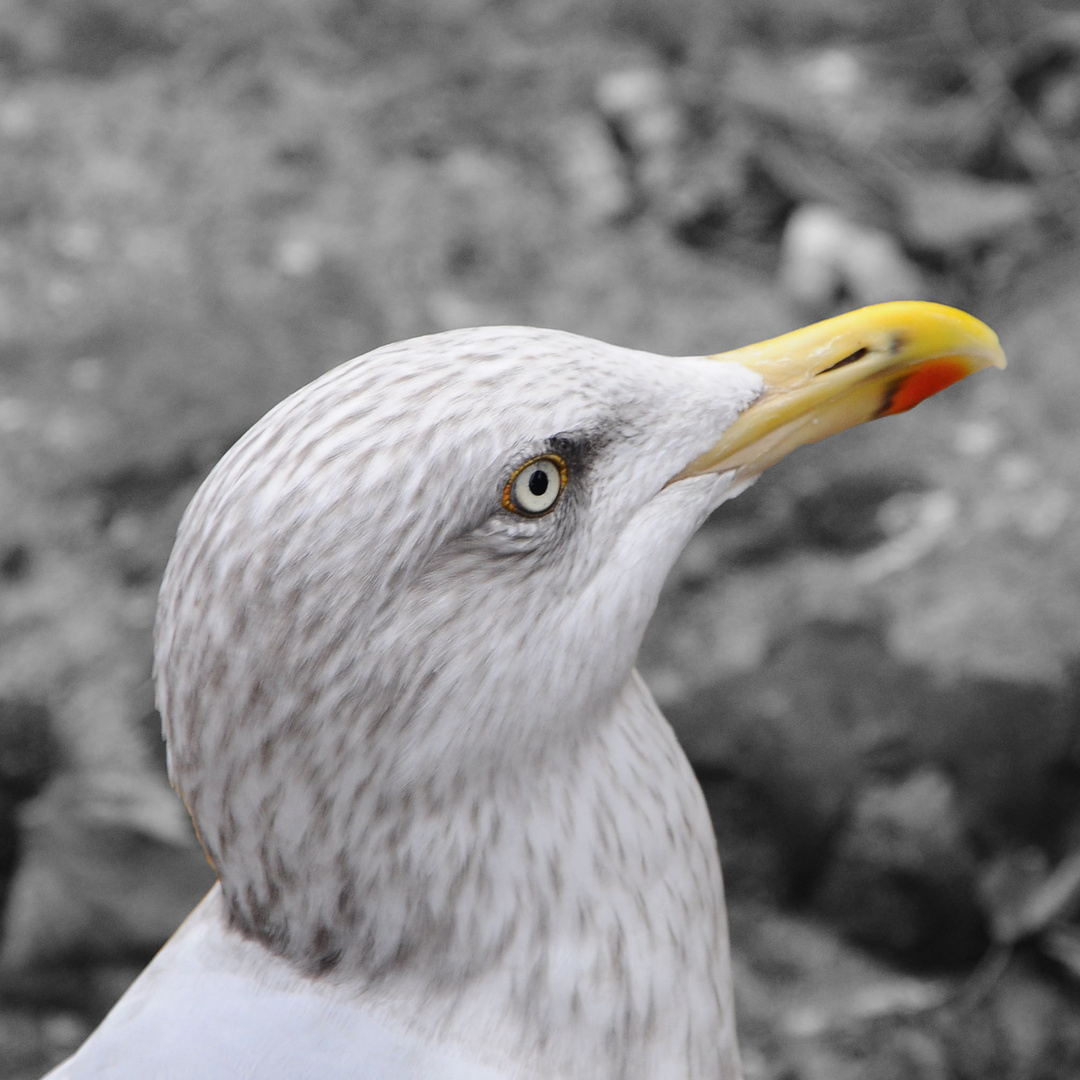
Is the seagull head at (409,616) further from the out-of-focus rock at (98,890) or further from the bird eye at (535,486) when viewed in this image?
the out-of-focus rock at (98,890)

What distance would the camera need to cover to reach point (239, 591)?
1113 millimetres

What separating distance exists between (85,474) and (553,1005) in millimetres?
2220

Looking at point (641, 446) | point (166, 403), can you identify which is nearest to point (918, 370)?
point (641, 446)

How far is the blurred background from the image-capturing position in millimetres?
2402

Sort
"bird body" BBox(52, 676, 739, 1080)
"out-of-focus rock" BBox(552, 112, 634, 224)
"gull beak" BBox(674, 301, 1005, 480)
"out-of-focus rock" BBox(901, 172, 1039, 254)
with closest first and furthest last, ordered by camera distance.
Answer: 1. "bird body" BBox(52, 676, 739, 1080)
2. "gull beak" BBox(674, 301, 1005, 480)
3. "out-of-focus rock" BBox(901, 172, 1039, 254)
4. "out-of-focus rock" BBox(552, 112, 634, 224)

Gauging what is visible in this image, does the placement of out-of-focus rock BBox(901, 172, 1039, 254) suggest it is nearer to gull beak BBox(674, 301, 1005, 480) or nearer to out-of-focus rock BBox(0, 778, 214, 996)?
gull beak BBox(674, 301, 1005, 480)

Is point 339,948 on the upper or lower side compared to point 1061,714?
upper

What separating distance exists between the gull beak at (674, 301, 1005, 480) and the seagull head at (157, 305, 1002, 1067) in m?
0.08

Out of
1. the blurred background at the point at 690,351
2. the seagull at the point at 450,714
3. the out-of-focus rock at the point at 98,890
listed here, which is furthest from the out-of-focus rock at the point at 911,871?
the out-of-focus rock at the point at 98,890

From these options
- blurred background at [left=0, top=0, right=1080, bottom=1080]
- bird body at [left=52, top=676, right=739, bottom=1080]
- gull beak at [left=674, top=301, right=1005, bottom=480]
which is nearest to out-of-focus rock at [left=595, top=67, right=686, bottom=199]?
blurred background at [left=0, top=0, right=1080, bottom=1080]

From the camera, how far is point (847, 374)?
4.47 feet

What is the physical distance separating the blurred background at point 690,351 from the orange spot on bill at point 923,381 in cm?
116

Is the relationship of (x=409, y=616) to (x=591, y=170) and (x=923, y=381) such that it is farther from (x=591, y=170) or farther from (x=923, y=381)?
(x=591, y=170)

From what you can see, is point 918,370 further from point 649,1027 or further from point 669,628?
point 669,628
